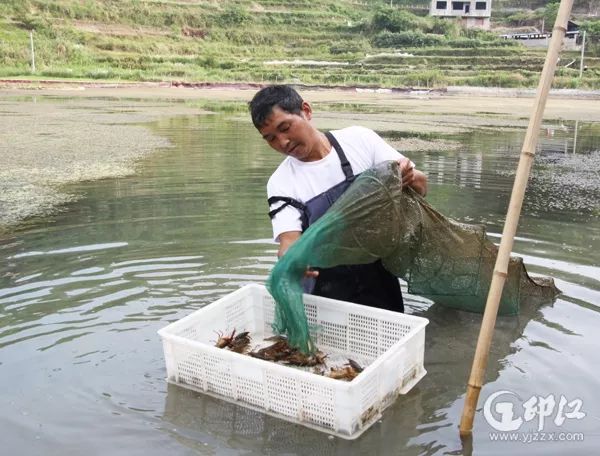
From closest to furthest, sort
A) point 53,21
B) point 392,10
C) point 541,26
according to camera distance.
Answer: point 53,21 < point 392,10 < point 541,26

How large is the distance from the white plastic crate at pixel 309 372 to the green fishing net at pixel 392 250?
0.96 ft

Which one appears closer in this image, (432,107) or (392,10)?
(432,107)

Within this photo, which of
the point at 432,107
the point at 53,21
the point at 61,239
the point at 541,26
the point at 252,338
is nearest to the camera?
the point at 252,338

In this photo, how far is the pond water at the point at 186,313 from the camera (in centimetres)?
337

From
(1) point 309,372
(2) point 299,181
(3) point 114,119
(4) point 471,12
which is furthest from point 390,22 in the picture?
(1) point 309,372

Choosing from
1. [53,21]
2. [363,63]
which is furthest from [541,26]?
[53,21]

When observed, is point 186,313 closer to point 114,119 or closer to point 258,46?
point 114,119

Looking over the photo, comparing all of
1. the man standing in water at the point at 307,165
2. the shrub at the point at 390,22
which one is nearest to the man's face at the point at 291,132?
the man standing in water at the point at 307,165

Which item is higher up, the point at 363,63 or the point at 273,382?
the point at 363,63

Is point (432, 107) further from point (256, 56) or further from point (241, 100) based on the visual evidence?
point (256, 56)

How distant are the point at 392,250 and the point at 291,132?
3.32 feet

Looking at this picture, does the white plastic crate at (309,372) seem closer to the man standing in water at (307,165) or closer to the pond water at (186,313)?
the pond water at (186,313)

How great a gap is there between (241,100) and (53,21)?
36.1m

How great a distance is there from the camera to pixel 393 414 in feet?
11.8
